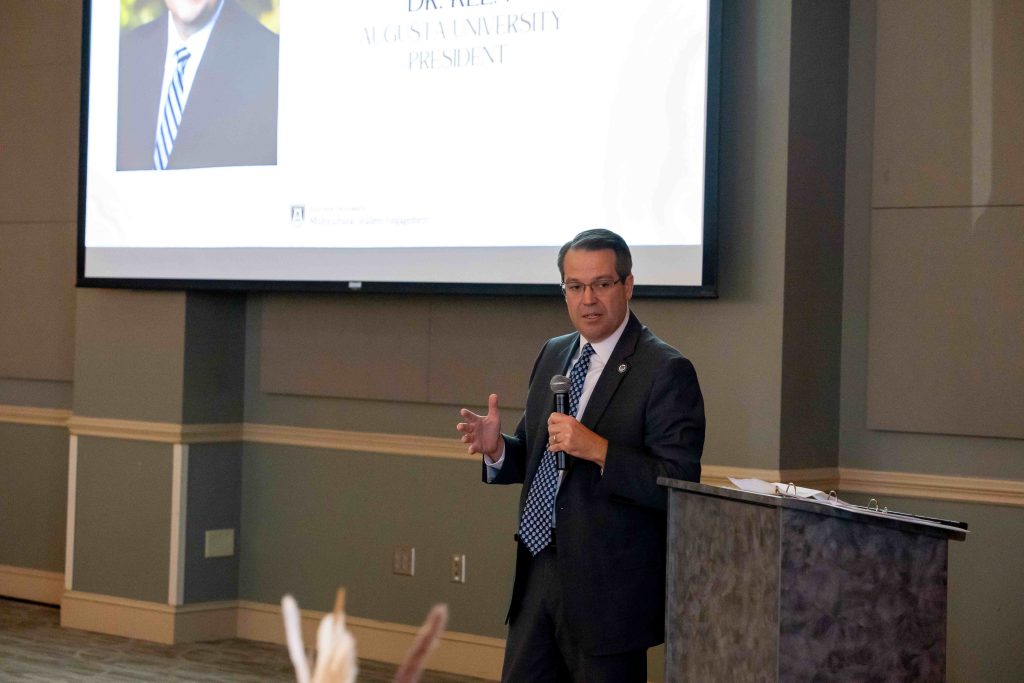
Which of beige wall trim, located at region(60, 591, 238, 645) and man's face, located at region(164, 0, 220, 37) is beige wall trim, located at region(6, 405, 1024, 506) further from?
man's face, located at region(164, 0, 220, 37)

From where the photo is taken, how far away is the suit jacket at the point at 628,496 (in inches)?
109

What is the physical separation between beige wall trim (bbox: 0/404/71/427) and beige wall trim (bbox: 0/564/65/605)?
0.73m

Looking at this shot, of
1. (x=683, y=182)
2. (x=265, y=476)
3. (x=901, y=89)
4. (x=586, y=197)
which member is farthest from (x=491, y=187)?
(x=265, y=476)

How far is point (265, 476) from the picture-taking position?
5.88 metres

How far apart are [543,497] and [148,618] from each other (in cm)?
341

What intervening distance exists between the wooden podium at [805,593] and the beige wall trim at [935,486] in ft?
6.39

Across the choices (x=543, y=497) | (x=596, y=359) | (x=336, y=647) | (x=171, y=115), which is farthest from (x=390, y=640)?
(x=336, y=647)

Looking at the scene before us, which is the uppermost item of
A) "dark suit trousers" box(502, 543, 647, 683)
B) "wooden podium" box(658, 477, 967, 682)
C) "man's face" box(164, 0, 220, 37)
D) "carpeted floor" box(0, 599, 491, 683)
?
"man's face" box(164, 0, 220, 37)

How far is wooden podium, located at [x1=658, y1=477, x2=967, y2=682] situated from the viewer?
7.77 ft

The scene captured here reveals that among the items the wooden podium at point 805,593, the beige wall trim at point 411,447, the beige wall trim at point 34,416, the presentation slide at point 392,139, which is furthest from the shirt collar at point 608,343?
the beige wall trim at point 34,416

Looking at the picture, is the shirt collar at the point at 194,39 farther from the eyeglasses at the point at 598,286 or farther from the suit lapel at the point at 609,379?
the suit lapel at the point at 609,379

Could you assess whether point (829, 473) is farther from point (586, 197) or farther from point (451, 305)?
point (451, 305)

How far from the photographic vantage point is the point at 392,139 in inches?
202

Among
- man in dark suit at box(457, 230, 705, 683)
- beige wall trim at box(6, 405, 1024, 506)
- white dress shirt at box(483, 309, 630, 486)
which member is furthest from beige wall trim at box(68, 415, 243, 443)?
white dress shirt at box(483, 309, 630, 486)
